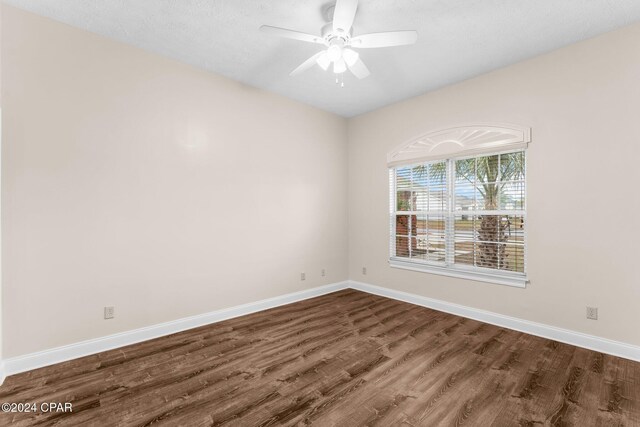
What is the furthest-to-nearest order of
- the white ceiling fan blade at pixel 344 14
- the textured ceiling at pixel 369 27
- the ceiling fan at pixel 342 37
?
the textured ceiling at pixel 369 27 < the ceiling fan at pixel 342 37 < the white ceiling fan blade at pixel 344 14

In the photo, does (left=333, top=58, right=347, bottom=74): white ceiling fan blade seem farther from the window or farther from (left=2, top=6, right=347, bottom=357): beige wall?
the window

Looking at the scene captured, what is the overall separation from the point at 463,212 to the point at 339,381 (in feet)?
8.77

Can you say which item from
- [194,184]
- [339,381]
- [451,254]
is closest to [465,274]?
[451,254]

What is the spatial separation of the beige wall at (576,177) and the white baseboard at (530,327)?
0.19ft

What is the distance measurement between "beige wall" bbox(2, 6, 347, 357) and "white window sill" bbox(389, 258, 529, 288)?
5.22ft

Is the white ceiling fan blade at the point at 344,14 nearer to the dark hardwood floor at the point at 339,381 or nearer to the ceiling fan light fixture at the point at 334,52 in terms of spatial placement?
the ceiling fan light fixture at the point at 334,52

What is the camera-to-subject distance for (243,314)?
3.88m

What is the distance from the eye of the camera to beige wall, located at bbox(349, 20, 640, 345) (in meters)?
2.74

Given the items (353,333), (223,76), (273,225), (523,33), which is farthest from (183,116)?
(523,33)

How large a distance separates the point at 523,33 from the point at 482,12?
61 centimetres

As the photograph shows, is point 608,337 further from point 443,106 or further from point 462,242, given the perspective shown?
point 443,106

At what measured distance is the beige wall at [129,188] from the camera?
253 cm

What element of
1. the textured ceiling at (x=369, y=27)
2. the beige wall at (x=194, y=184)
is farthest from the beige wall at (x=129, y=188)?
the textured ceiling at (x=369, y=27)

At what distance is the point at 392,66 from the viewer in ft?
11.2
